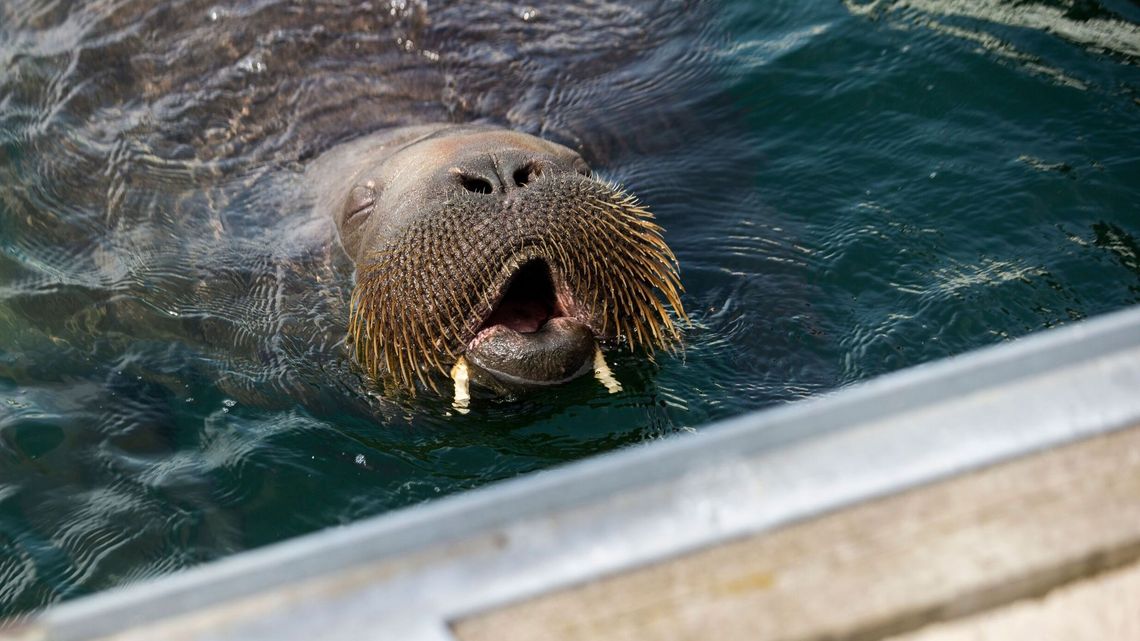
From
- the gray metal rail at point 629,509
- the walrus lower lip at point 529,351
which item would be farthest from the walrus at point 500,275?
the gray metal rail at point 629,509

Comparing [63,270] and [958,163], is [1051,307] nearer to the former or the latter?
[958,163]

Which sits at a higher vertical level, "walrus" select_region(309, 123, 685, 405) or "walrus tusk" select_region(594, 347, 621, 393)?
"walrus" select_region(309, 123, 685, 405)

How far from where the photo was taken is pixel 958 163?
6.57 metres

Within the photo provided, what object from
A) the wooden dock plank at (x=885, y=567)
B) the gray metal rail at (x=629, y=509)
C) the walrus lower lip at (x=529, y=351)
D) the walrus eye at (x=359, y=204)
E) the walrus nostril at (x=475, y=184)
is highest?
the gray metal rail at (x=629, y=509)

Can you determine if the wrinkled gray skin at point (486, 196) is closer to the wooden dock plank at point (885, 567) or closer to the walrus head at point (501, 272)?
the walrus head at point (501, 272)

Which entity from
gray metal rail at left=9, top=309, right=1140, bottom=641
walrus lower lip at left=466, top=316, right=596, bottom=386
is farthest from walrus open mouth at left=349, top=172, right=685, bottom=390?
gray metal rail at left=9, top=309, right=1140, bottom=641

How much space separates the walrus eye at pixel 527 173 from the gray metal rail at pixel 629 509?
3051mm

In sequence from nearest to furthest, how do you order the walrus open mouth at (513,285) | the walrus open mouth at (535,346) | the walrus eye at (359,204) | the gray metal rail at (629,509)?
1. the gray metal rail at (629,509)
2. the walrus open mouth at (513,285)
3. the walrus open mouth at (535,346)
4. the walrus eye at (359,204)

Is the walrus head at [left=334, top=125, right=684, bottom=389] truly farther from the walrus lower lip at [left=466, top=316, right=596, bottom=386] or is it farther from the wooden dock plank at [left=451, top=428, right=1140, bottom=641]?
the wooden dock plank at [left=451, top=428, right=1140, bottom=641]

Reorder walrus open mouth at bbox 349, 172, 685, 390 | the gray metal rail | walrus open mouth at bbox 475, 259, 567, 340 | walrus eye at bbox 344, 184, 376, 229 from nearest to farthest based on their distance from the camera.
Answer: the gray metal rail → walrus open mouth at bbox 349, 172, 685, 390 → walrus open mouth at bbox 475, 259, 567, 340 → walrus eye at bbox 344, 184, 376, 229

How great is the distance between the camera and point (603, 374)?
5.17m

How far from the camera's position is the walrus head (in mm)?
4758

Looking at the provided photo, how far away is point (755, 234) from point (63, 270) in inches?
140

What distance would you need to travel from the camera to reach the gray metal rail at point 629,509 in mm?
1853
